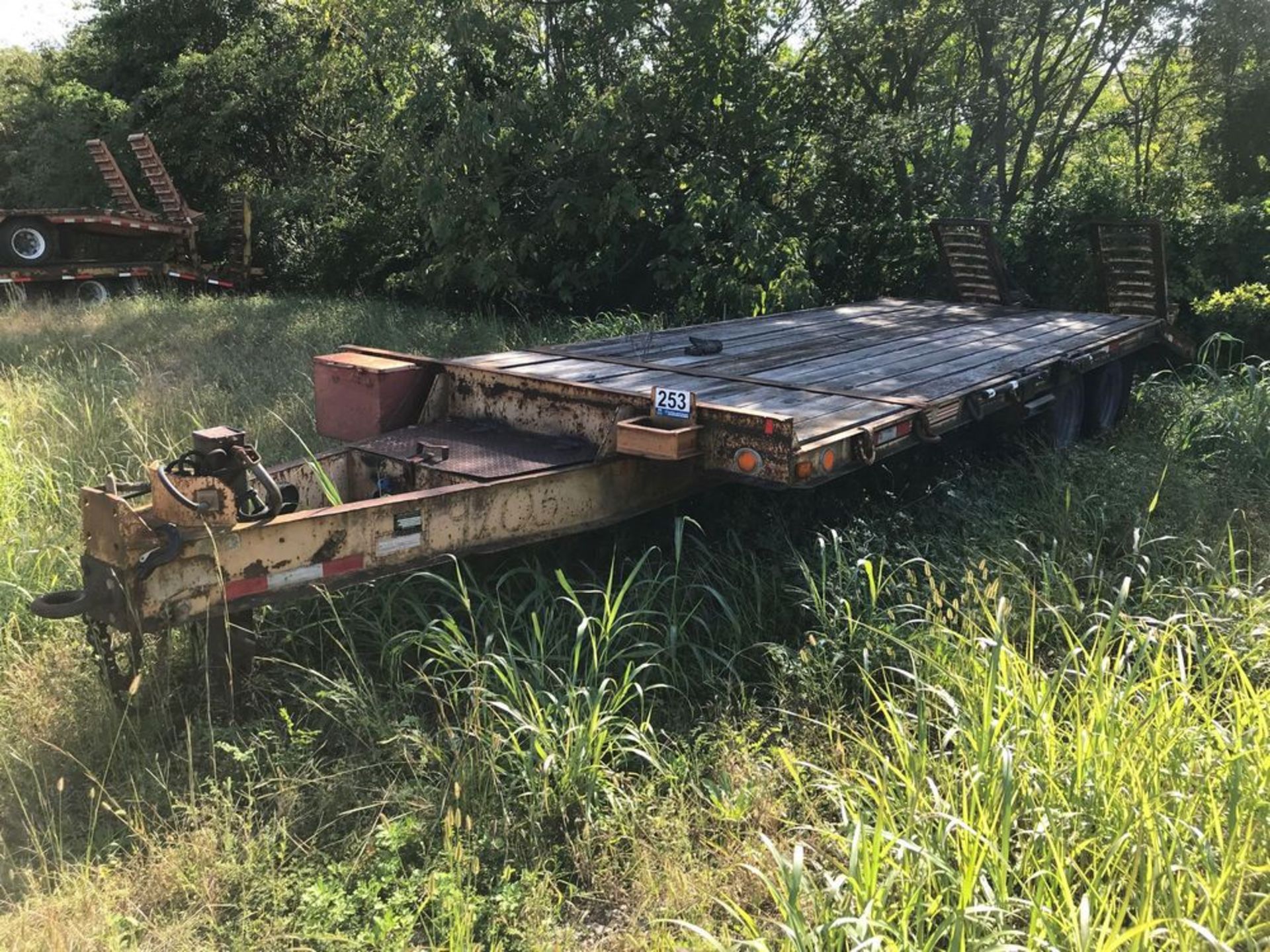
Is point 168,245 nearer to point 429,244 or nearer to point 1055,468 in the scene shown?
point 429,244

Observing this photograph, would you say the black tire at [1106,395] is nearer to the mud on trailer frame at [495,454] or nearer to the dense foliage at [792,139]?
the mud on trailer frame at [495,454]

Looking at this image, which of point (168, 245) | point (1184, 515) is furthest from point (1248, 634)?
point (168, 245)

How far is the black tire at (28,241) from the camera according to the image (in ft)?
44.5

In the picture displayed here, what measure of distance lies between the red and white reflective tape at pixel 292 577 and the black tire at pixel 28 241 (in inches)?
515

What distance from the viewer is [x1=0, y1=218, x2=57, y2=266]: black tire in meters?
13.6

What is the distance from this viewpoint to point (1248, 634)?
11.5 feet

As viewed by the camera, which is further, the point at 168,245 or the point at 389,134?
the point at 168,245

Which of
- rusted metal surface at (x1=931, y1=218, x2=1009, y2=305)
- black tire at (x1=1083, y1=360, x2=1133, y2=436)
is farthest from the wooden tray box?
rusted metal surface at (x1=931, y1=218, x2=1009, y2=305)

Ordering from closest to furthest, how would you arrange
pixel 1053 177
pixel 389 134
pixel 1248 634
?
pixel 1248 634 → pixel 1053 177 → pixel 389 134

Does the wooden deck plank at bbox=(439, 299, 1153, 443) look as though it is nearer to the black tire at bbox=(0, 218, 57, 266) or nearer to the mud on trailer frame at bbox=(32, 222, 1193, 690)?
the mud on trailer frame at bbox=(32, 222, 1193, 690)

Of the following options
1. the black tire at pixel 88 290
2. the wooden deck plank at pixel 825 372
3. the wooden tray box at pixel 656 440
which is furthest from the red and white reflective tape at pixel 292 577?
the black tire at pixel 88 290

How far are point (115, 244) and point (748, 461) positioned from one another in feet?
46.2

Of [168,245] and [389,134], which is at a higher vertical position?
[389,134]

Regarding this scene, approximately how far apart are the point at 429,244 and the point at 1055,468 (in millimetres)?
8495
